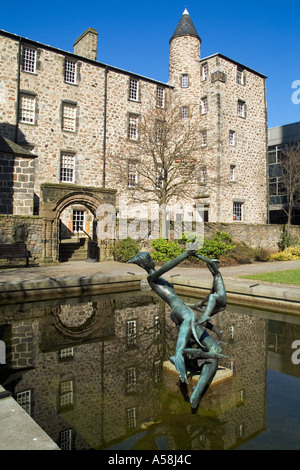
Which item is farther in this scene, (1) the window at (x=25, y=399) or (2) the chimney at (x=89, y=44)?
(2) the chimney at (x=89, y=44)

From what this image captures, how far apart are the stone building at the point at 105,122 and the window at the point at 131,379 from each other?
1305 cm

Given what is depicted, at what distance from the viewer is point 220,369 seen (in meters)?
4.49

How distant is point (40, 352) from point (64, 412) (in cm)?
199

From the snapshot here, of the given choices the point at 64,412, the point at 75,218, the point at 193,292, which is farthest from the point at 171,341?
the point at 75,218

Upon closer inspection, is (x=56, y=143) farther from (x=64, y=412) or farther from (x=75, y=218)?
(x=64, y=412)

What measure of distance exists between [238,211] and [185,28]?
16290 mm

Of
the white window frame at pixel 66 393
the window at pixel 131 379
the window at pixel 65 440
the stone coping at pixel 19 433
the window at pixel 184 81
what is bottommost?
the window at pixel 65 440

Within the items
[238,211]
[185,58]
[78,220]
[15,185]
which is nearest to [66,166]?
[78,220]

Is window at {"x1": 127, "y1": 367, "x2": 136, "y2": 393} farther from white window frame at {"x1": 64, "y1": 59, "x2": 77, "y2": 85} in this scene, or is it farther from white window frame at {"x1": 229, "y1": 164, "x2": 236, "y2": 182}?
white window frame at {"x1": 229, "y1": 164, "x2": 236, "y2": 182}

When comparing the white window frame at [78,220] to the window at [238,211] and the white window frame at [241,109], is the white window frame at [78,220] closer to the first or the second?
the window at [238,211]

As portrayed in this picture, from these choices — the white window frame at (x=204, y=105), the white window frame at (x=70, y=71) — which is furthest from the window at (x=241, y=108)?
the white window frame at (x=70, y=71)

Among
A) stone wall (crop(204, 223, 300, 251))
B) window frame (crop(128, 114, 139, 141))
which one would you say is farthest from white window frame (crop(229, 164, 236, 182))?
window frame (crop(128, 114, 139, 141))

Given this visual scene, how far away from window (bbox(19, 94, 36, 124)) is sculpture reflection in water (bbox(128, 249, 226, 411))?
21.1m

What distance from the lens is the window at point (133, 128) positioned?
1078 inches
